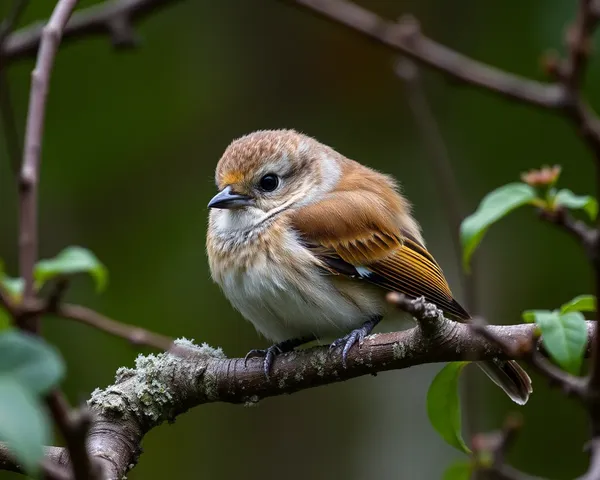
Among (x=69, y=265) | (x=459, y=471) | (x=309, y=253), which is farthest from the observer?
(x=309, y=253)

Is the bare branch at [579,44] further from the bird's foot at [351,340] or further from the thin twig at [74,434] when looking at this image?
the bird's foot at [351,340]

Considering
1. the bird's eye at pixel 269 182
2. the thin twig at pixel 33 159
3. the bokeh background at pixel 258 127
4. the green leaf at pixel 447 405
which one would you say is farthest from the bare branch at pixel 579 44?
the bokeh background at pixel 258 127

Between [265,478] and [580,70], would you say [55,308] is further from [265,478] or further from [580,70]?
[265,478]

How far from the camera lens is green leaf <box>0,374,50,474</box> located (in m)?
1.33

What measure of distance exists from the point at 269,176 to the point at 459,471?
2.29 metres

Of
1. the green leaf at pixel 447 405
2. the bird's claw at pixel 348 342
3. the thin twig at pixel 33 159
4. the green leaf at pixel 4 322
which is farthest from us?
the bird's claw at pixel 348 342

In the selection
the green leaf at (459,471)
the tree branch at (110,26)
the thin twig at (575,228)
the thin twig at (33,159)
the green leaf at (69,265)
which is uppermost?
the tree branch at (110,26)

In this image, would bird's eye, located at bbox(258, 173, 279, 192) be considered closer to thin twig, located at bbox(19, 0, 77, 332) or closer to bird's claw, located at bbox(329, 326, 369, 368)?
bird's claw, located at bbox(329, 326, 369, 368)

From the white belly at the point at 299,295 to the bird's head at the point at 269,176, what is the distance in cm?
35

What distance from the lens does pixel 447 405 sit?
2.76 meters

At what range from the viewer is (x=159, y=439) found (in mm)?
7078

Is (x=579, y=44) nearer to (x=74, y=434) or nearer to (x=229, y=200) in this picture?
(x=74, y=434)

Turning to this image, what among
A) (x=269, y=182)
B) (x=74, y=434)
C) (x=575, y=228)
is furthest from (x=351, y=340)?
(x=74, y=434)

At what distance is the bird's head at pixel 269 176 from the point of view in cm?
432
